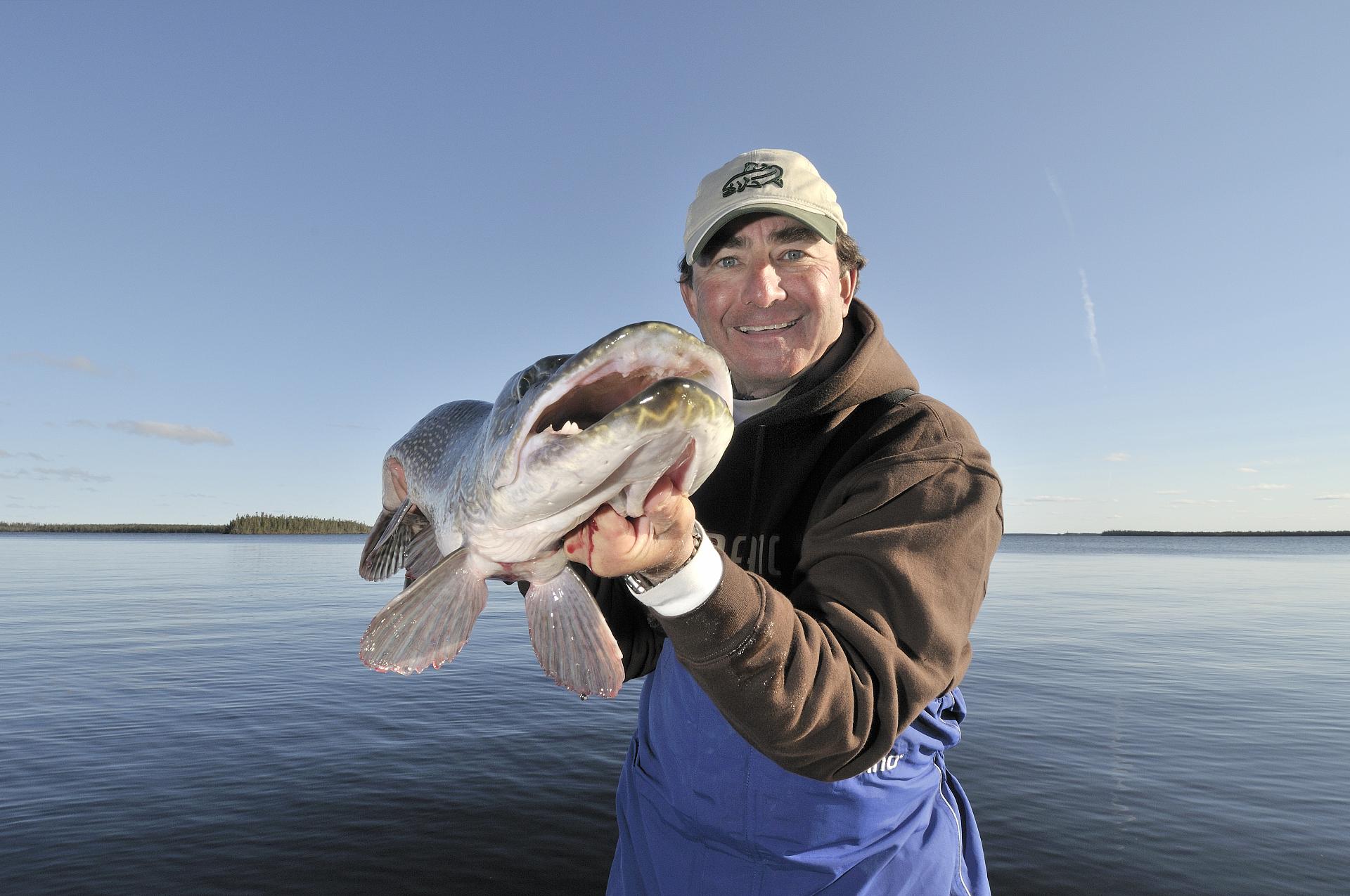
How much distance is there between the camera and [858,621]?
5.27 feet

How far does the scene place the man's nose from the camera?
107 inches

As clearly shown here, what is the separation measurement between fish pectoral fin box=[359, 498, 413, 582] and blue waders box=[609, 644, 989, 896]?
4.61 ft

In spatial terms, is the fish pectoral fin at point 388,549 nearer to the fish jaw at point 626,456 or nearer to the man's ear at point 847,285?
the fish jaw at point 626,456

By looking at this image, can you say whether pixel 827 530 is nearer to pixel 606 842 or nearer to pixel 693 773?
pixel 693 773

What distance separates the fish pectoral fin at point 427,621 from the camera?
82.8 inches

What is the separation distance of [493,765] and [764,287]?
702cm

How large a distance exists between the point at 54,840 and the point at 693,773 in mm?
6888

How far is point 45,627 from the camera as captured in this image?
1595 centimetres

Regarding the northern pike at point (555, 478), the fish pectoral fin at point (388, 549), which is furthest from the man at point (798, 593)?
the fish pectoral fin at point (388, 549)

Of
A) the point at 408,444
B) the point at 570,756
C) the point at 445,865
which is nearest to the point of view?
the point at 408,444

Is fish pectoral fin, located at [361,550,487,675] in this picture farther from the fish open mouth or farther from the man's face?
the man's face

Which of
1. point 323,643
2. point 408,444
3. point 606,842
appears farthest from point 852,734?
point 323,643

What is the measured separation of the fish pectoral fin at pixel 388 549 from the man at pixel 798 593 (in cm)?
95

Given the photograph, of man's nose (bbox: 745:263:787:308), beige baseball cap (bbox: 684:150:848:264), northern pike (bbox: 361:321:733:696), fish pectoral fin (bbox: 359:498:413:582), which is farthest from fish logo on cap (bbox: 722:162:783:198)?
fish pectoral fin (bbox: 359:498:413:582)
